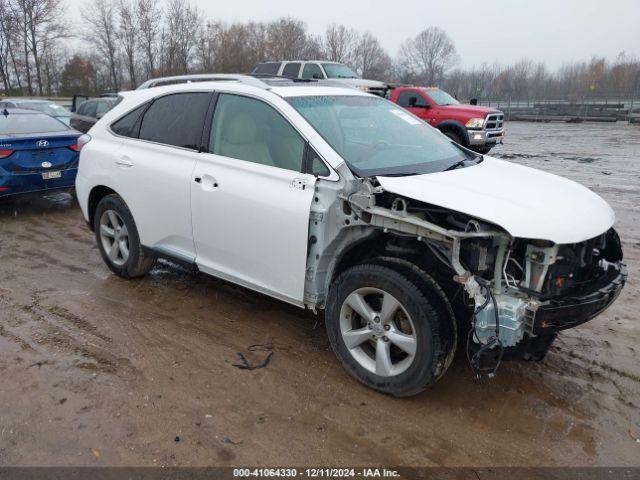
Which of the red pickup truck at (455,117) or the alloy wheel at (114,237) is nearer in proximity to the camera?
the alloy wheel at (114,237)

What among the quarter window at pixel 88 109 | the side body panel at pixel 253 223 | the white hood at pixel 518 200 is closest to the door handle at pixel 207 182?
the side body panel at pixel 253 223

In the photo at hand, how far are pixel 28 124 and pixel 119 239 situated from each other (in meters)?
4.50

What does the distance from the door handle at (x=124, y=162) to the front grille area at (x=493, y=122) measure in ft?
39.5

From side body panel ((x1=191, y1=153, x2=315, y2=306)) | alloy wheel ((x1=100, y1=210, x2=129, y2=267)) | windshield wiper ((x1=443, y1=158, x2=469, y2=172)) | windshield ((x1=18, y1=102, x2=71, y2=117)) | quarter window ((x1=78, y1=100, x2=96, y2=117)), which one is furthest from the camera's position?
windshield ((x1=18, y1=102, x2=71, y2=117))

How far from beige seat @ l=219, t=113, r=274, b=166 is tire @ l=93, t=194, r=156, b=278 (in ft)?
4.55

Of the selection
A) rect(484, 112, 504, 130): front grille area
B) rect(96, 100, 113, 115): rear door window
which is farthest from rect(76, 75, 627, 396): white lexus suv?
rect(484, 112, 504, 130): front grille area

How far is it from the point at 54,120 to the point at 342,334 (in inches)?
295

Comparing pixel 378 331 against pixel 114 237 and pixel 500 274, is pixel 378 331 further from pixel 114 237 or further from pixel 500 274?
pixel 114 237

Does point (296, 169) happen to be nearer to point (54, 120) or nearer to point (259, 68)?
point (54, 120)

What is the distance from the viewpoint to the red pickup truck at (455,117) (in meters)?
14.5

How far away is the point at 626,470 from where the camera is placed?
8.91 feet

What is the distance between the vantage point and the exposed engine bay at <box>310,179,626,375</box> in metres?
2.81

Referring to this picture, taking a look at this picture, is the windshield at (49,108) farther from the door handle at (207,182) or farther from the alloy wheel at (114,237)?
the door handle at (207,182)

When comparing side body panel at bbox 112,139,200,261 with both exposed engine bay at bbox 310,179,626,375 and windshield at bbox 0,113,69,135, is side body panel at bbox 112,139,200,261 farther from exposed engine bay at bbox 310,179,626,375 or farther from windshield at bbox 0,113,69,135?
windshield at bbox 0,113,69,135
